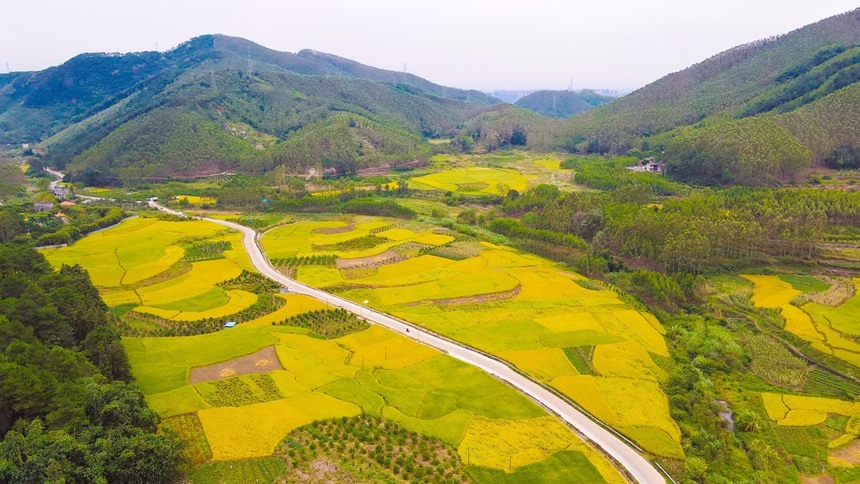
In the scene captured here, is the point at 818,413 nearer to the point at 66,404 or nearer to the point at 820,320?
the point at 820,320

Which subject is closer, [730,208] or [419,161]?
[730,208]

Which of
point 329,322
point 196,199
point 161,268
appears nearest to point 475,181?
point 196,199

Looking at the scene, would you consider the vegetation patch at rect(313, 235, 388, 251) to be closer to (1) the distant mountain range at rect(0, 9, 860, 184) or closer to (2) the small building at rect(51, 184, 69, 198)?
(1) the distant mountain range at rect(0, 9, 860, 184)

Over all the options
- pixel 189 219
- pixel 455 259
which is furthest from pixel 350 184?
pixel 455 259

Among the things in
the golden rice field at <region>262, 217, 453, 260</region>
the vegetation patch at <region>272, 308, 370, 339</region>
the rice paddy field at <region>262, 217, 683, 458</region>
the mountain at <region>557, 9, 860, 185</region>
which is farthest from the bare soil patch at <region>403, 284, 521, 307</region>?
the mountain at <region>557, 9, 860, 185</region>

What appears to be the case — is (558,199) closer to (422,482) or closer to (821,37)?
(422,482)

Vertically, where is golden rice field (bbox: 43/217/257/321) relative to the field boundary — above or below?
above
